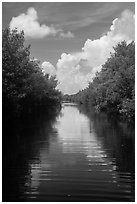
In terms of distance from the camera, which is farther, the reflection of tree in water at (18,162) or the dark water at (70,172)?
the reflection of tree in water at (18,162)

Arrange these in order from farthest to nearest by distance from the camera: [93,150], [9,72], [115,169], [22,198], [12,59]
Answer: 1. [12,59]
2. [9,72]
3. [93,150]
4. [115,169]
5. [22,198]

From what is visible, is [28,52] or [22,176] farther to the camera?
[28,52]

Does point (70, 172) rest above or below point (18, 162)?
below

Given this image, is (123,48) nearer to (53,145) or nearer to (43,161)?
(53,145)

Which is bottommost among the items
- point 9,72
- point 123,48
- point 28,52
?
point 9,72

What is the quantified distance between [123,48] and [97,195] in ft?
162

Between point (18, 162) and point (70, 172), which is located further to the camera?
point (18, 162)

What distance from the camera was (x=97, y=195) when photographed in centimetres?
1176

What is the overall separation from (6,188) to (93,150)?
9542mm

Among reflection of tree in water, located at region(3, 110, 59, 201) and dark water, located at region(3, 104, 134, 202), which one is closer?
dark water, located at region(3, 104, 134, 202)

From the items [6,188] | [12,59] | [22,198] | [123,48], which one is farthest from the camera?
[123,48]

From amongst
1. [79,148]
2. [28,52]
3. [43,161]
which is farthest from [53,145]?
[28,52]

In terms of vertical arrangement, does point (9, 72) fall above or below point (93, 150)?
above

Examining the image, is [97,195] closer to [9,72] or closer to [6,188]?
[6,188]
